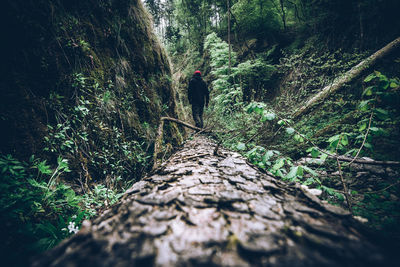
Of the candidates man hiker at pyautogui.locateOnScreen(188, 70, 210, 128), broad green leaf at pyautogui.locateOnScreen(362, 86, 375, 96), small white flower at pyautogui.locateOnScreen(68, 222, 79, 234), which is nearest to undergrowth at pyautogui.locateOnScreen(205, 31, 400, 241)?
broad green leaf at pyautogui.locateOnScreen(362, 86, 375, 96)

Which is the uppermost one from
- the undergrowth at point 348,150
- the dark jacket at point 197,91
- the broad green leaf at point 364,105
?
the dark jacket at point 197,91

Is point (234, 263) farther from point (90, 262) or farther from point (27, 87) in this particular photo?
point (27, 87)

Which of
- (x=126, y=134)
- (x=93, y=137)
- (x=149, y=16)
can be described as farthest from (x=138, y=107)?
(x=149, y=16)

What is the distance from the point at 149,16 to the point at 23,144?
13.7 ft

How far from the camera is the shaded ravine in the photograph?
23.1 inches

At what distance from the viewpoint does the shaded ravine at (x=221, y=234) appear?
59 cm

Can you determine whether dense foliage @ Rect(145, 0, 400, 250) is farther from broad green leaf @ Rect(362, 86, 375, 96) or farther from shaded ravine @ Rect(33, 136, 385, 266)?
shaded ravine @ Rect(33, 136, 385, 266)

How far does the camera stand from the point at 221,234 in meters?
0.72

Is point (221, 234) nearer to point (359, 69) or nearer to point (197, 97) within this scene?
point (359, 69)

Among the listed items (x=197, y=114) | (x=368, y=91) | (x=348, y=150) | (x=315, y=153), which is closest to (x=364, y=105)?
(x=368, y=91)

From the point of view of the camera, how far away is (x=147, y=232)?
0.74 metres

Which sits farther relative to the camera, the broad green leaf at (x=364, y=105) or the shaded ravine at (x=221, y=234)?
the broad green leaf at (x=364, y=105)

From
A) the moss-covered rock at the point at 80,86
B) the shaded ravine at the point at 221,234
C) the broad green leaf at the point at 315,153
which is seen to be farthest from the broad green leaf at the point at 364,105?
the moss-covered rock at the point at 80,86

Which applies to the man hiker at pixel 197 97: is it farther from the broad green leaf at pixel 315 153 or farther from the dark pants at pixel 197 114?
the broad green leaf at pixel 315 153
